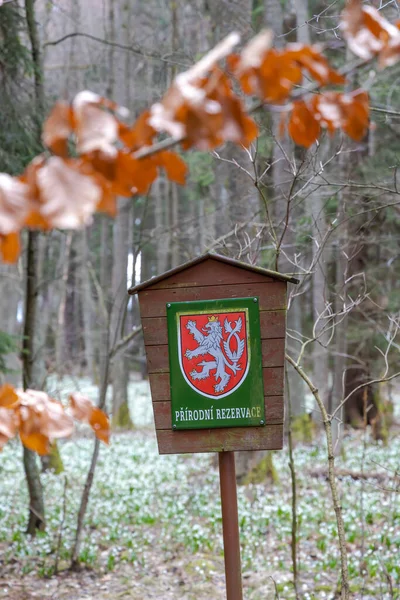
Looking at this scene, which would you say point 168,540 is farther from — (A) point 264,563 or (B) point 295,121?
(B) point 295,121

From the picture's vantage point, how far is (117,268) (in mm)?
16859

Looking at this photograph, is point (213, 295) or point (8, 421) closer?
point (8, 421)

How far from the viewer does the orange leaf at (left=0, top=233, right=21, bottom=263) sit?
4.56ft

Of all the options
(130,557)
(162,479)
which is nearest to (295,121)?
(130,557)

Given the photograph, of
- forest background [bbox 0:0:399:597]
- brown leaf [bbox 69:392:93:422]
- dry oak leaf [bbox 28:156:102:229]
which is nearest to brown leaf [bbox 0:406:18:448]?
brown leaf [bbox 69:392:93:422]

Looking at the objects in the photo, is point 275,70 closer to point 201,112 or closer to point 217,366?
point 201,112

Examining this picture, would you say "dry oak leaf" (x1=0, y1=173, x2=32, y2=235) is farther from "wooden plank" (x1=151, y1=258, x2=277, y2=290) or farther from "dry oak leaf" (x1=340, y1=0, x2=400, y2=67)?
"wooden plank" (x1=151, y1=258, x2=277, y2=290)

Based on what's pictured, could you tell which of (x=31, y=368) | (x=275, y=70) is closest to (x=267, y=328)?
(x=275, y=70)

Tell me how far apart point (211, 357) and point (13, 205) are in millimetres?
2283

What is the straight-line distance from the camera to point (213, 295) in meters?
3.60

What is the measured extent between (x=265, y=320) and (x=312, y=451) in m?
8.93

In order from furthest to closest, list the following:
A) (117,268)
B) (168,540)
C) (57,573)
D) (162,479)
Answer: (117,268)
(162,479)
(168,540)
(57,573)

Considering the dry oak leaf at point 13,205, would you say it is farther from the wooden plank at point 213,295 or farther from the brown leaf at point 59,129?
the wooden plank at point 213,295

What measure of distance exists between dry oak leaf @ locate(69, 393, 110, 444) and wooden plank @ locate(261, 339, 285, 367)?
4.75 ft
